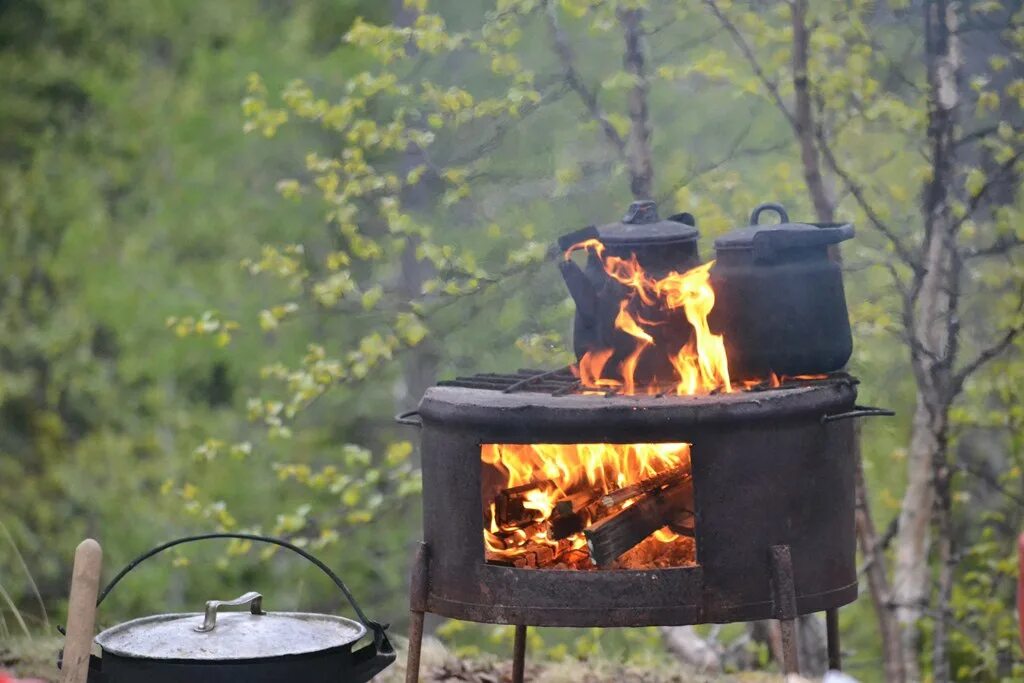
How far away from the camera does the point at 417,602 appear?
10.1ft

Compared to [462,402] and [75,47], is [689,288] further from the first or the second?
[75,47]

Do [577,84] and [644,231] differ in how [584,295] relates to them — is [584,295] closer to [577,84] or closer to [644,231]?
[644,231]

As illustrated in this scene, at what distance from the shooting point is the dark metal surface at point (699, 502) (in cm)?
→ 284

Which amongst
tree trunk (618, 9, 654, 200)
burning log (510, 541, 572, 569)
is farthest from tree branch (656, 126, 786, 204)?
burning log (510, 541, 572, 569)

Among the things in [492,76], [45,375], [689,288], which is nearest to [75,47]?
[45,375]

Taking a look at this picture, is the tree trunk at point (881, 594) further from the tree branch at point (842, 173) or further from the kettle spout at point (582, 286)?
the kettle spout at point (582, 286)

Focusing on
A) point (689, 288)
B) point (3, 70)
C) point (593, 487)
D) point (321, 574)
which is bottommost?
point (321, 574)

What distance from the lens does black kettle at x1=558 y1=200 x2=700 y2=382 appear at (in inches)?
125

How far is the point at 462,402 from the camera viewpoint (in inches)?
117

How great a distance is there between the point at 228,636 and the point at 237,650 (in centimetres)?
8

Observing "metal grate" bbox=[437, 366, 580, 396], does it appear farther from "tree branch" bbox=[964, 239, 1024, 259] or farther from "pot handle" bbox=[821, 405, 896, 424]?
"tree branch" bbox=[964, 239, 1024, 259]

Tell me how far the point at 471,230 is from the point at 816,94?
219 cm

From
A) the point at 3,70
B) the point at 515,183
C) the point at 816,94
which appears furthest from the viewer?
the point at 3,70

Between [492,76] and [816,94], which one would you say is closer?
[816,94]
